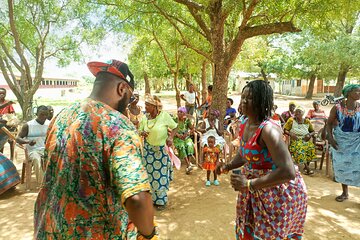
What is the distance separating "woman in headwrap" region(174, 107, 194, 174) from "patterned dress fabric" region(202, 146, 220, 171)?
2.65 ft

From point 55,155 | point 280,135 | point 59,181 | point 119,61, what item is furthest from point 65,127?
point 280,135

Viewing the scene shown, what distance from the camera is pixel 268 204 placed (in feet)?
6.36

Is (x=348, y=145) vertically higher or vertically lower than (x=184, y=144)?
higher

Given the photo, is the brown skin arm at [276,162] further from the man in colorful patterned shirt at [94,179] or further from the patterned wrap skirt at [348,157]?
the patterned wrap skirt at [348,157]

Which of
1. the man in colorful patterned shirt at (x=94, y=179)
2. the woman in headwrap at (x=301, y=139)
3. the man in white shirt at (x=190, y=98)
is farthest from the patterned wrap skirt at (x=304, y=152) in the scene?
the man in white shirt at (x=190, y=98)

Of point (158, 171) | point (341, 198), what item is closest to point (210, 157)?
point (158, 171)

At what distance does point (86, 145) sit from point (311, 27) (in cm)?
734

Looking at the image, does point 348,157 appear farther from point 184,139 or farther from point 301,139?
point 184,139

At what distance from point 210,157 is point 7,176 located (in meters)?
3.67

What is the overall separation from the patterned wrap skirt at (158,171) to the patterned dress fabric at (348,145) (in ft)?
9.35

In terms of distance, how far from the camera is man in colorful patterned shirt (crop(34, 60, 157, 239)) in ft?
3.80

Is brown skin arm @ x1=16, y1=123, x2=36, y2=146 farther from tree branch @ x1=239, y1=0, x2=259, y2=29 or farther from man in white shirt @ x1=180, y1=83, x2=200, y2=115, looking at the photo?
man in white shirt @ x1=180, y1=83, x2=200, y2=115

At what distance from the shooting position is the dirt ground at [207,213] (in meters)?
3.62

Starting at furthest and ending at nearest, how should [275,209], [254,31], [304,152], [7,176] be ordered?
1. [254,31]
2. [304,152]
3. [7,176]
4. [275,209]
